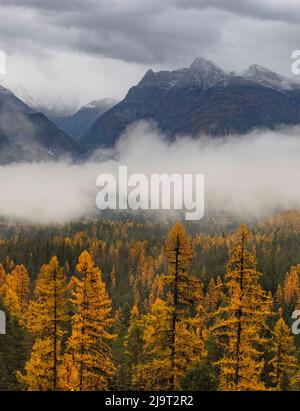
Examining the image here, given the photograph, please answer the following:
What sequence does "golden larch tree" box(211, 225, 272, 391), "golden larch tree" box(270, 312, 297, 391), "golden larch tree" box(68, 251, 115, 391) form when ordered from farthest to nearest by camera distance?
"golden larch tree" box(270, 312, 297, 391) < "golden larch tree" box(68, 251, 115, 391) < "golden larch tree" box(211, 225, 272, 391)

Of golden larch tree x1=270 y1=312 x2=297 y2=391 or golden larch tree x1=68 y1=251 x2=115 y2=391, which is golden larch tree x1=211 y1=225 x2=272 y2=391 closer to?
golden larch tree x1=68 y1=251 x2=115 y2=391

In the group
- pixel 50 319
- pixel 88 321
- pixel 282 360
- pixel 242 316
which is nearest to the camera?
pixel 242 316

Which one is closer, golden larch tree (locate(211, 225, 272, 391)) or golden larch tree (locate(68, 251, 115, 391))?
golden larch tree (locate(211, 225, 272, 391))

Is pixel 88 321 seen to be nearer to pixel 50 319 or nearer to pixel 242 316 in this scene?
pixel 50 319

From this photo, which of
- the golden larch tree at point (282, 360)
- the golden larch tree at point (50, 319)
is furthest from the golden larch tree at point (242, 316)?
the golden larch tree at point (282, 360)

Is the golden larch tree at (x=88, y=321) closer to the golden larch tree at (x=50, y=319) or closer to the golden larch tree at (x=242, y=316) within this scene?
the golden larch tree at (x=50, y=319)

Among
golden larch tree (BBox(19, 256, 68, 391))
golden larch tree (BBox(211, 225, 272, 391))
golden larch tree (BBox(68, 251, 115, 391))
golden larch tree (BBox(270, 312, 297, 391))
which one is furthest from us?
golden larch tree (BBox(270, 312, 297, 391))

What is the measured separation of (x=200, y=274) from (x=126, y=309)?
90207 millimetres

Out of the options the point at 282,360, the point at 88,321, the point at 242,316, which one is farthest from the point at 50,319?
the point at 282,360

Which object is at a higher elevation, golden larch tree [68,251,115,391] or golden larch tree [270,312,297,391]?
golden larch tree [68,251,115,391]

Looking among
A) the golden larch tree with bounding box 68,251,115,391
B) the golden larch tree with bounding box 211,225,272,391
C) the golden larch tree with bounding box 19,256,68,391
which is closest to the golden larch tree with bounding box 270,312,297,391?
the golden larch tree with bounding box 211,225,272,391

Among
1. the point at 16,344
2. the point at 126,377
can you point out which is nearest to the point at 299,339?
the point at 126,377

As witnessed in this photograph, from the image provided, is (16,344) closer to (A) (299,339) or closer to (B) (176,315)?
(B) (176,315)

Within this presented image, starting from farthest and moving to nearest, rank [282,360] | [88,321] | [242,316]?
1. [282,360]
2. [88,321]
3. [242,316]
